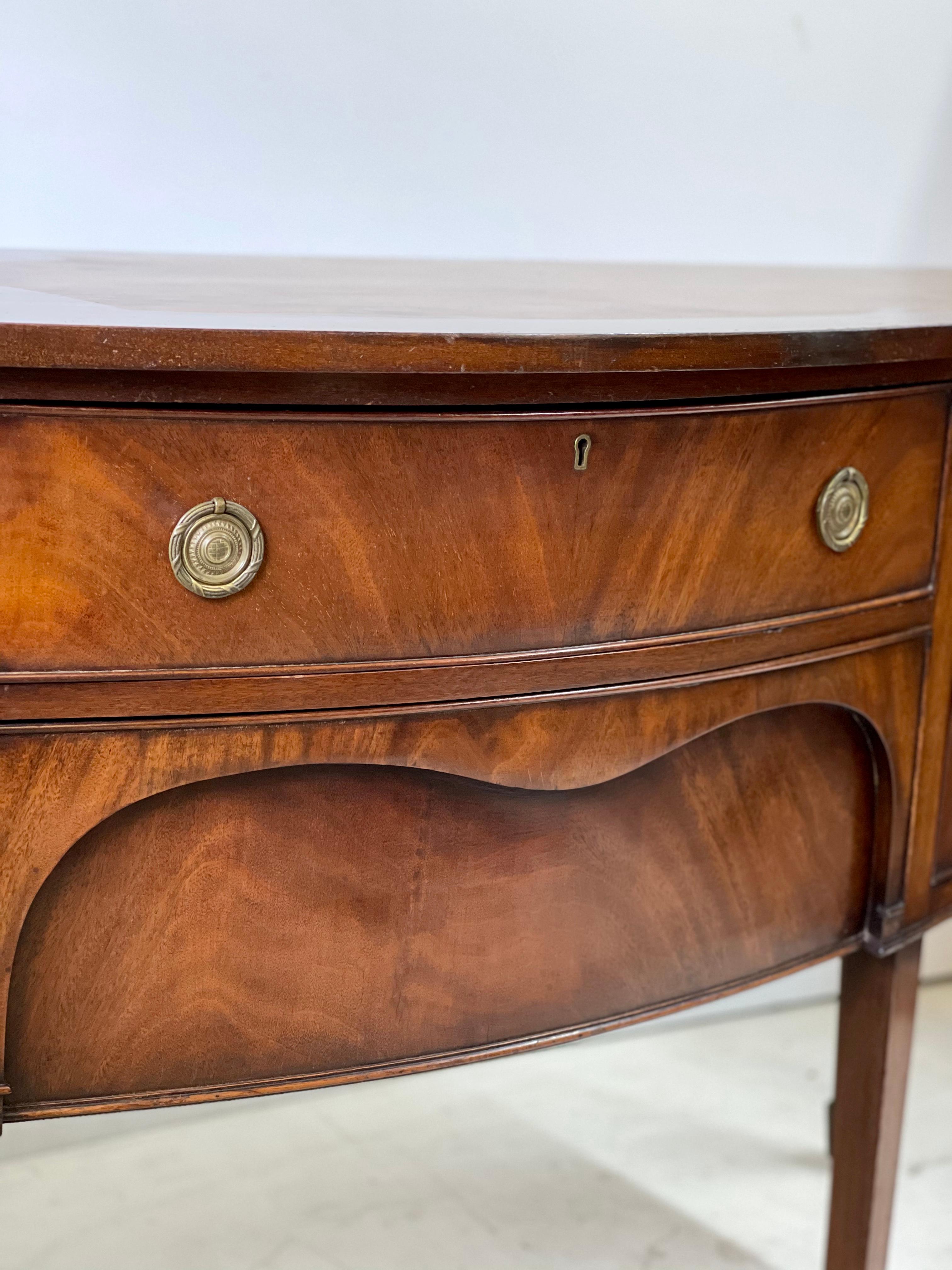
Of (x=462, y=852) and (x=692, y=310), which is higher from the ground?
(x=692, y=310)

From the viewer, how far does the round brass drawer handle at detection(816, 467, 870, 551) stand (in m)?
0.65

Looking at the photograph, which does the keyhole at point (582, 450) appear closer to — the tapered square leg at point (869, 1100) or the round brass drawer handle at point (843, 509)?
the round brass drawer handle at point (843, 509)

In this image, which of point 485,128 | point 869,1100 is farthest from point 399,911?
point 485,128

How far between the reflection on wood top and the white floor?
750mm

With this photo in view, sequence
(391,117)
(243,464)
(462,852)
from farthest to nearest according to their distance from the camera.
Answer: (391,117), (462,852), (243,464)

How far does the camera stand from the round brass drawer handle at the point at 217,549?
0.53 metres

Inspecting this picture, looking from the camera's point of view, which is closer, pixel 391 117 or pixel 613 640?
pixel 613 640

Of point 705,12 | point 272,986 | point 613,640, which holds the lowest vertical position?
point 272,986

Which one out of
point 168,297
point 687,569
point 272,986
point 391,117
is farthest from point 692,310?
point 391,117

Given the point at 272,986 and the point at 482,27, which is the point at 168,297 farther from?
the point at 482,27

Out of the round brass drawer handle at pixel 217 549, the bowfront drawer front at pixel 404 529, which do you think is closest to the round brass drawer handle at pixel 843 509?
the bowfront drawer front at pixel 404 529

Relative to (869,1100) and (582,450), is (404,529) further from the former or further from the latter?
(869,1100)

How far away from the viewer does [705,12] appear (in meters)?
1.20

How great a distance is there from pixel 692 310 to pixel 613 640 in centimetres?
19
